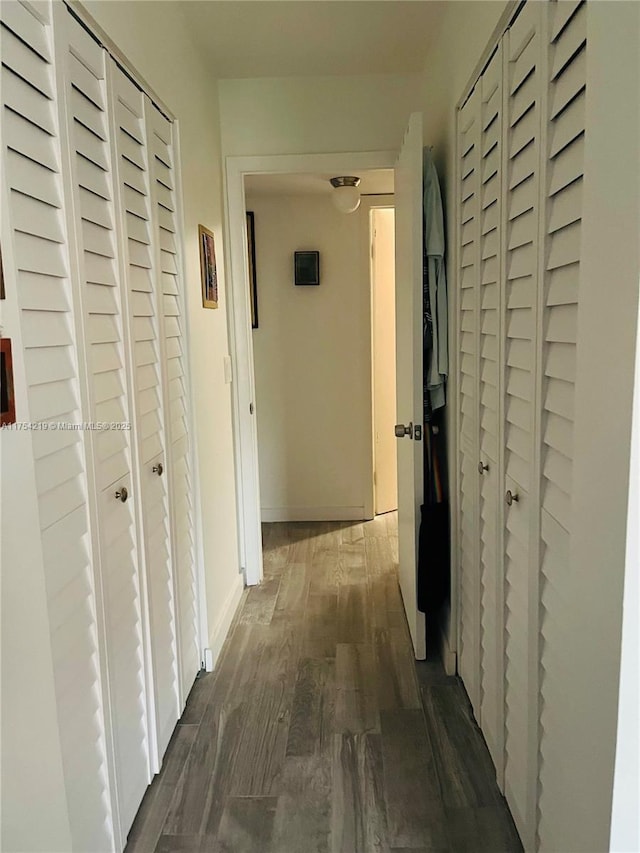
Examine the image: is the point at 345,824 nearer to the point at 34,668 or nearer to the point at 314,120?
the point at 34,668

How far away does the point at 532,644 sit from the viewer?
4.72 feet

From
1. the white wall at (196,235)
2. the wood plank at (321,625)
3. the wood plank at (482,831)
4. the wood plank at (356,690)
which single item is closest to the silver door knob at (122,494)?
the white wall at (196,235)

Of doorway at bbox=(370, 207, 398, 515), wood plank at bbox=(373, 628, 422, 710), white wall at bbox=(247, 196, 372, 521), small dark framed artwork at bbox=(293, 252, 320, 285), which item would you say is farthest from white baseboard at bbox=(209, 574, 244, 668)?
small dark framed artwork at bbox=(293, 252, 320, 285)

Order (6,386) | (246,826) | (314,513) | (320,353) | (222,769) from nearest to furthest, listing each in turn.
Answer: (6,386) < (246,826) < (222,769) < (320,353) < (314,513)

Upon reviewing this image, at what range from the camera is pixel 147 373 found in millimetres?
1886

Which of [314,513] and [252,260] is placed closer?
[252,260]

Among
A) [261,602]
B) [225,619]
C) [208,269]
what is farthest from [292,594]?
[208,269]

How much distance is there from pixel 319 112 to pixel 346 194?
2.84 feet

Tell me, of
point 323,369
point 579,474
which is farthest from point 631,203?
point 323,369

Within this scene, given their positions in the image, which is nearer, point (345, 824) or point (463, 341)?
point (345, 824)

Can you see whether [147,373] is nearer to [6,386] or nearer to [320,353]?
[6,386]

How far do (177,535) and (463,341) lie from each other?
116cm

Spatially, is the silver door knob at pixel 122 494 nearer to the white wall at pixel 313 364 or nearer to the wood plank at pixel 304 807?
the wood plank at pixel 304 807

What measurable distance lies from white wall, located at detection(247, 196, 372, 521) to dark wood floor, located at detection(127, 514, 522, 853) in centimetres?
141
